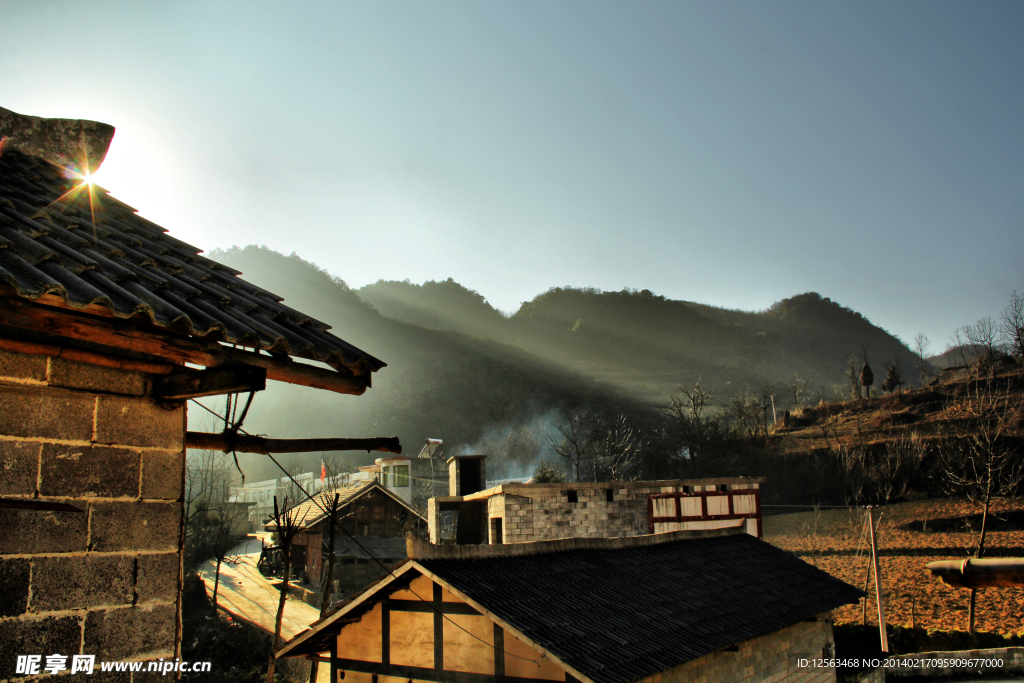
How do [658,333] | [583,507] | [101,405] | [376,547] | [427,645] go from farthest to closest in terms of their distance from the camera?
[658,333] → [376,547] → [583,507] → [427,645] → [101,405]

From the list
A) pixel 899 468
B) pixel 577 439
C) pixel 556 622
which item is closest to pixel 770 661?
pixel 556 622

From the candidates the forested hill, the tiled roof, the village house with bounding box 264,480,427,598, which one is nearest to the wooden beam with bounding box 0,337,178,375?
the village house with bounding box 264,480,427,598

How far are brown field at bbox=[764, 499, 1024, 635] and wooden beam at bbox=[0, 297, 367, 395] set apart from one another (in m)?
22.8

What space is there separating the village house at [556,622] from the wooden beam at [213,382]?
5.16m

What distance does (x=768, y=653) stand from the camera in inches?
463

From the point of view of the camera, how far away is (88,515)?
3.35m

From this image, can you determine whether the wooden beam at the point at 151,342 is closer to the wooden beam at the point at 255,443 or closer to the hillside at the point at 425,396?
the wooden beam at the point at 255,443

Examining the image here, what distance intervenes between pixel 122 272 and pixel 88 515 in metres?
1.30

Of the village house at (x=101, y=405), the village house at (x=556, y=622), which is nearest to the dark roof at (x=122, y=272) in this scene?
the village house at (x=101, y=405)

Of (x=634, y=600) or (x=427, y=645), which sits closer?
(x=427, y=645)

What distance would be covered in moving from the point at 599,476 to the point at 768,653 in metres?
35.2

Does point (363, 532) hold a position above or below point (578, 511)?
below

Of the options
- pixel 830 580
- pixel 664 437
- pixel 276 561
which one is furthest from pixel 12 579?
pixel 664 437

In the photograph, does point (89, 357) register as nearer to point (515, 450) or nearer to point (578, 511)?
point (578, 511)
